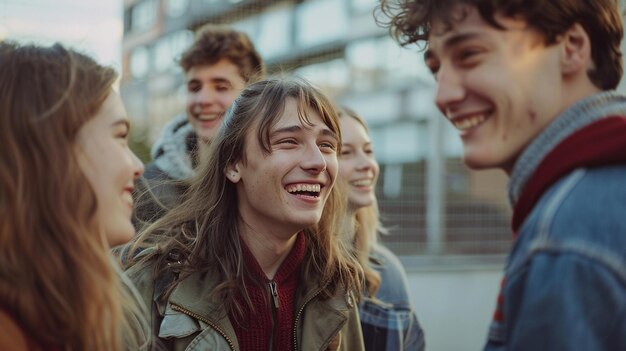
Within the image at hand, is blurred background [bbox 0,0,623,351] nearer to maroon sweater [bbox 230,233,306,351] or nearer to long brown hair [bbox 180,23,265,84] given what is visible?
long brown hair [bbox 180,23,265,84]

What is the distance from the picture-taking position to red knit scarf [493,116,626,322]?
129 centimetres

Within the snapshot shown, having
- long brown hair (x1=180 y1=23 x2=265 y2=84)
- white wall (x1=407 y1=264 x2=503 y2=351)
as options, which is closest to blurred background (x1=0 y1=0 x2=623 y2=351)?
white wall (x1=407 y1=264 x2=503 y2=351)

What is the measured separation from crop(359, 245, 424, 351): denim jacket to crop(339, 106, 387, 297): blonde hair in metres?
0.06

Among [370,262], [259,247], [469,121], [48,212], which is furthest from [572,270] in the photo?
[370,262]

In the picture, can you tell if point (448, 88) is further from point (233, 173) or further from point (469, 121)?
point (233, 173)

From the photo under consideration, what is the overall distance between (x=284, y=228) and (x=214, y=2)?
4.18 metres

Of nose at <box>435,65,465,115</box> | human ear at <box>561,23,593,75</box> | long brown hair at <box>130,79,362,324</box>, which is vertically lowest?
long brown hair at <box>130,79,362,324</box>

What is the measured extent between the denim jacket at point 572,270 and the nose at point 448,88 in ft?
1.02

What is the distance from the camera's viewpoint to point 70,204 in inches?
64.1

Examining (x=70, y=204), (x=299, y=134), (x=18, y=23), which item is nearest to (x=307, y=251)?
(x=299, y=134)

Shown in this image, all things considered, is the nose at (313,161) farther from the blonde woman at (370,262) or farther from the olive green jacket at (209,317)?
the blonde woman at (370,262)

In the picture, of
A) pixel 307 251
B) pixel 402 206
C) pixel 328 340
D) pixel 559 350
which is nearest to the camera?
pixel 559 350

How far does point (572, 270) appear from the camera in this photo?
1.20 m

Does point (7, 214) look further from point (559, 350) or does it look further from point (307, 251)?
point (307, 251)
